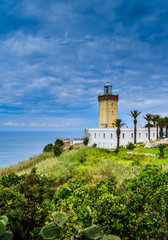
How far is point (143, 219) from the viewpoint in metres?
4.12

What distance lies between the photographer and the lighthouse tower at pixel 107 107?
137ft

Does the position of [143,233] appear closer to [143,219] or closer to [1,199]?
[143,219]

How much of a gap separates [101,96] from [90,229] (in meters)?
40.2

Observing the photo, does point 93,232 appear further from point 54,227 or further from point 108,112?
point 108,112

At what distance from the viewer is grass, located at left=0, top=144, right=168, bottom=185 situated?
1142cm

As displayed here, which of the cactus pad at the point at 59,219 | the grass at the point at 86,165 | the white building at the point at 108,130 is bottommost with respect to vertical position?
the grass at the point at 86,165

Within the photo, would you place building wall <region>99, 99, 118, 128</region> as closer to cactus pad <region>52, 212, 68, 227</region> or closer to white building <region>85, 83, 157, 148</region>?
white building <region>85, 83, 157, 148</region>

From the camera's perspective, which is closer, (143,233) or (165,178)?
(143,233)

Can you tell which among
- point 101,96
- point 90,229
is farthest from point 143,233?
point 101,96

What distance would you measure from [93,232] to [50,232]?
1044 millimetres

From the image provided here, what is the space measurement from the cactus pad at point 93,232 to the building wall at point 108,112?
38.5m

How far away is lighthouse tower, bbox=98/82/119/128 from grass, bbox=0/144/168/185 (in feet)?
60.8

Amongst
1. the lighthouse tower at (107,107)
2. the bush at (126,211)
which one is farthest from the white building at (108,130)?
the bush at (126,211)

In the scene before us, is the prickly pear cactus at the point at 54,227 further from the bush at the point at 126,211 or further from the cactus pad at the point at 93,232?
the cactus pad at the point at 93,232
